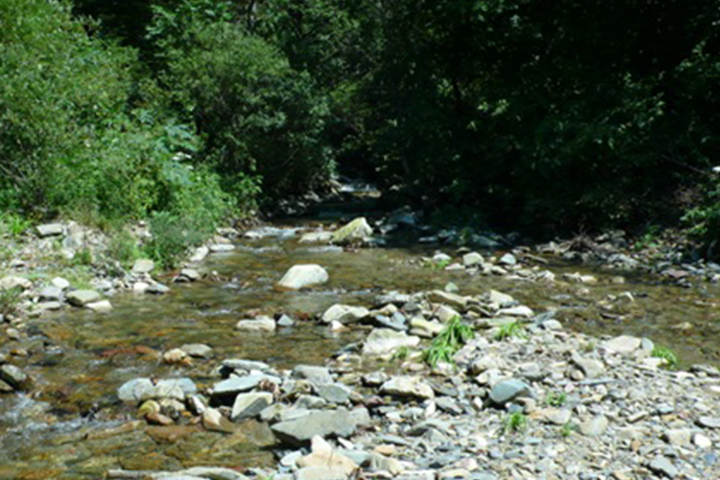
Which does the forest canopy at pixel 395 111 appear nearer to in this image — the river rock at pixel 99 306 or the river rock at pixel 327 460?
the river rock at pixel 99 306

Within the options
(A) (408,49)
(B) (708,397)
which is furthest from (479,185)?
(B) (708,397)

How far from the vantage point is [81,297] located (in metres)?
8.97

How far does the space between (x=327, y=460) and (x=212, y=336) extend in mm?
3890

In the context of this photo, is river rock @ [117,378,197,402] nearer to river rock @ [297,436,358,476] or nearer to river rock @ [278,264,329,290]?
river rock @ [297,436,358,476]

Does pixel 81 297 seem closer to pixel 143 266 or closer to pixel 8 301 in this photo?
pixel 8 301

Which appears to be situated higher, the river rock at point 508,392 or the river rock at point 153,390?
the river rock at point 508,392

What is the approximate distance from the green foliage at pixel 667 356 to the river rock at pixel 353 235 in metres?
8.89

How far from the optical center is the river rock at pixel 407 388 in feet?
18.0

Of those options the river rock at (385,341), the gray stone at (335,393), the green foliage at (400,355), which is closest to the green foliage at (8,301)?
the river rock at (385,341)

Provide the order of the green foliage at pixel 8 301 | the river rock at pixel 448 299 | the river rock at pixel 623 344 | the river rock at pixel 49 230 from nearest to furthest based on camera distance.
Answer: the river rock at pixel 623 344
the green foliage at pixel 8 301
the river rock at pixel 448 299
the river rock at pixel 49 230

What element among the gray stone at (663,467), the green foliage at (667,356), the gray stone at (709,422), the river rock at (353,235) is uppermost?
the gray stone at (663,467)

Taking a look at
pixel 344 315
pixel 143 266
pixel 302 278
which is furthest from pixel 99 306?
pixel 344 315

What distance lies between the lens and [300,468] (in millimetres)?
4180

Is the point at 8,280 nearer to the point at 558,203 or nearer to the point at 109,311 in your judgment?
the point at 109,311
